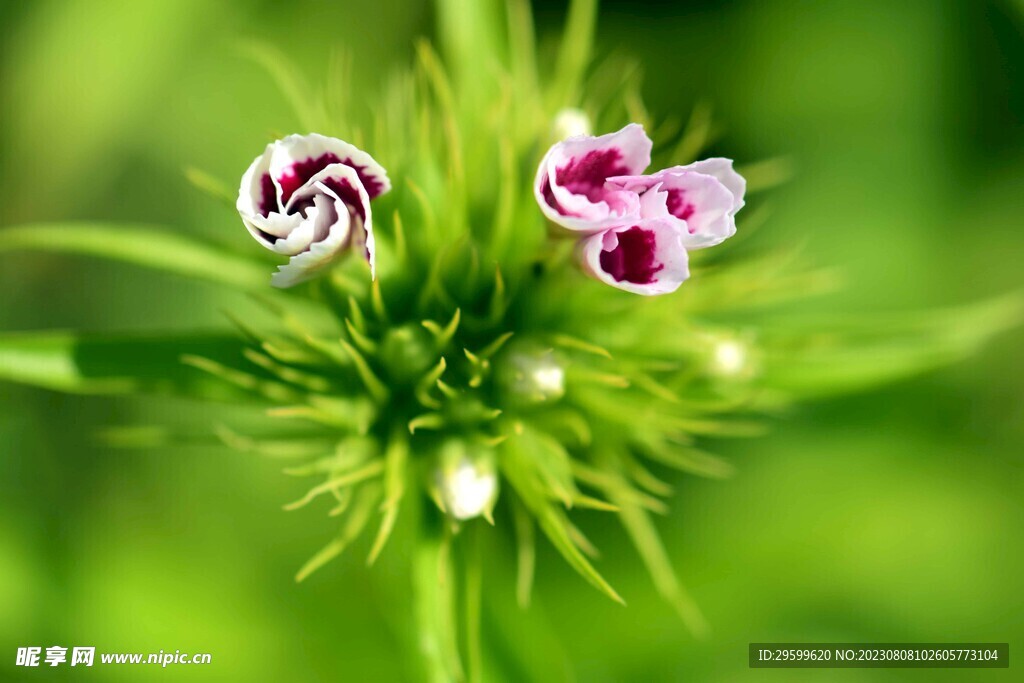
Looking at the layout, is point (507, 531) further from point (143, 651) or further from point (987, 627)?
point (987, 627)

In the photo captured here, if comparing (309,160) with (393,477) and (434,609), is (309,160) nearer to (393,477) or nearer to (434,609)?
(393,477)

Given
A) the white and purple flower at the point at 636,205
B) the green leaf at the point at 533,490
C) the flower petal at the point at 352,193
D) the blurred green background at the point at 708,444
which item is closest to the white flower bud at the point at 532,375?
the green leaf at the point at 533,490

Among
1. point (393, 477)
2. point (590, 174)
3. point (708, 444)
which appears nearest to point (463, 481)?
point (393, 477)

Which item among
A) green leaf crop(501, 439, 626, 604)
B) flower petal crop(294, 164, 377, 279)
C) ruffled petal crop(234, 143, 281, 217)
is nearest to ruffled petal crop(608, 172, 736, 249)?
flower petal crop(294, 164, 377, 279)

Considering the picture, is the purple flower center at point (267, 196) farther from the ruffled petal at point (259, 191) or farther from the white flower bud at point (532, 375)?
the white flower bud at point (532, 375)

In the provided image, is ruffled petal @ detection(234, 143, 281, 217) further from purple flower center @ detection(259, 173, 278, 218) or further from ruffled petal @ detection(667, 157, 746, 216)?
ruffled petal @ detection(667, 157, 746, 216)

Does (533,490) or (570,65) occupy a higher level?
(570,65)
